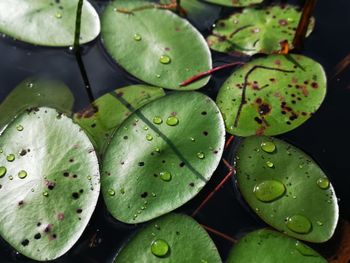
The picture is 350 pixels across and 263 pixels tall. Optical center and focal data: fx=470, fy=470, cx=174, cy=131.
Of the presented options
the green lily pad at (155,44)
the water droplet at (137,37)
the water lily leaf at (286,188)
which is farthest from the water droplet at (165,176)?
the water droplet at (137,37)

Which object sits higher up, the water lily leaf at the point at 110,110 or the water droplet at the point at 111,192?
the water lily leaf at the point at 110,110

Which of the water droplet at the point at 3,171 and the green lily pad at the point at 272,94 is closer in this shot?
the water droplet at the point at 3,171

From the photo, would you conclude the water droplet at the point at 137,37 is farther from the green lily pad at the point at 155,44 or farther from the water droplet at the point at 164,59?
the water droplet at the point at 164,59

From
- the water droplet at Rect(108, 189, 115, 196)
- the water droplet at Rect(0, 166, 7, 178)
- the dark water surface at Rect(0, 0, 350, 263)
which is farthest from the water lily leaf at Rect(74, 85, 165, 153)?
the water droplet at Rect(0, 166, 7, 178)

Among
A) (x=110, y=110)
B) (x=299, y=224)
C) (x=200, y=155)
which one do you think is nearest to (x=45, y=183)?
(x=110, y=110)

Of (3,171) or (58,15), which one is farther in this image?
(58,15)

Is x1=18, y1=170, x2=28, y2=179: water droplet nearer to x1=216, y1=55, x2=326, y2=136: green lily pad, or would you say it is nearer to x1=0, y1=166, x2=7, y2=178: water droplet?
x1=0, y1=166, x2=7, y2=178: water droplet

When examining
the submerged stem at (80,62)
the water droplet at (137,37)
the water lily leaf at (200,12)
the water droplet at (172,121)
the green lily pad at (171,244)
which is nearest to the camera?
the green lily pad at (171,244)

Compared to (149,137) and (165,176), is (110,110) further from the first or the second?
(165,176)
